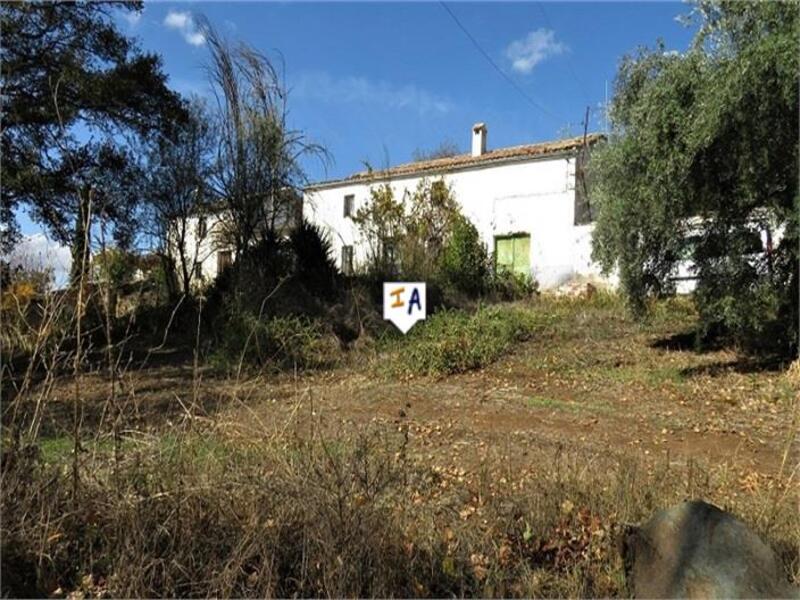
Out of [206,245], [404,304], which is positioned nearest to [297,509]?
[404,304]

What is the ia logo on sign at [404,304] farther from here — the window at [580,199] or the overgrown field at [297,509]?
the overgrown field at [297,509]

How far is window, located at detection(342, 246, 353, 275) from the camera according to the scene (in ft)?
58.4

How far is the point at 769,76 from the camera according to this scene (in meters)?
8.26

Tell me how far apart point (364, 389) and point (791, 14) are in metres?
7.42

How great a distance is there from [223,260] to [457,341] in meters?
7.54

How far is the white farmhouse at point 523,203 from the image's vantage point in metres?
20.3

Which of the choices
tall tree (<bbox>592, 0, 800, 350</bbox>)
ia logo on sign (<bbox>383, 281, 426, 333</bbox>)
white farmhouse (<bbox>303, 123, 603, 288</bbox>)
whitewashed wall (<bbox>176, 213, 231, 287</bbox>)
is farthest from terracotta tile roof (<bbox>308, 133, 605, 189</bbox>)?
tall tree (<bbox>592, 0, 800, 350</bbox>)

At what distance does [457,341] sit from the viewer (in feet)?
41.1

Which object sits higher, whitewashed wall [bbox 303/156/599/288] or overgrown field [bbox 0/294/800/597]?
whitewashed wall [bbox 303/156/599/288]

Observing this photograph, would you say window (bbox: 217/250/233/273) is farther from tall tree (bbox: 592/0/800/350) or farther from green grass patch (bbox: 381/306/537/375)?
tall tree (bbox: 592/0/800/350)

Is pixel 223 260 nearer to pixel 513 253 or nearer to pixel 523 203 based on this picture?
pixel 513 253

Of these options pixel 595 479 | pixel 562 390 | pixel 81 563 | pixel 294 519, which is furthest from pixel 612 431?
pixel 81 563

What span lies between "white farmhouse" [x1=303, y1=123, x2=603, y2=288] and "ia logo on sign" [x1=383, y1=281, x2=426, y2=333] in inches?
130

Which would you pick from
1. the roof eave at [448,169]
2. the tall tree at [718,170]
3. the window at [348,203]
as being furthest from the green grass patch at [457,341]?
the window at [348,203]
